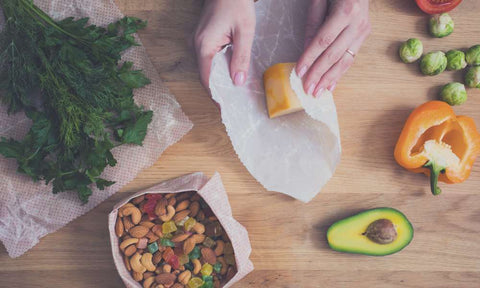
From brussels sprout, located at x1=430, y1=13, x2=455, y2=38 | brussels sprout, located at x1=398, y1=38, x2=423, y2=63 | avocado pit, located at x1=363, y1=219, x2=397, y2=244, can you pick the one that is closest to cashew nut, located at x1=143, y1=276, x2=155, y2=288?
avocado pit, located at x1=363, y1=219, x2=397, y2=244

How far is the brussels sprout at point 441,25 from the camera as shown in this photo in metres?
1.19

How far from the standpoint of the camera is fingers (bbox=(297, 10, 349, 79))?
105cm

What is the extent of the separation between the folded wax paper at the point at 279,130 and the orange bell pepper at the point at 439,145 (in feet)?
0.70

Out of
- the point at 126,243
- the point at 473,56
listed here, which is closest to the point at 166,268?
the point at 126,243

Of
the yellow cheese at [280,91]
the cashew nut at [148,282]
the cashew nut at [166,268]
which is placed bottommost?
the cashew nut at [148,282]

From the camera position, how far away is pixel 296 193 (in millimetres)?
1164

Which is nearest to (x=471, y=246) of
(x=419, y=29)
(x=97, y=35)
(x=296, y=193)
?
(x=296, y=193)

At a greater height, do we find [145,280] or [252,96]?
[252,96]

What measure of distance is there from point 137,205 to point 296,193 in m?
0.45

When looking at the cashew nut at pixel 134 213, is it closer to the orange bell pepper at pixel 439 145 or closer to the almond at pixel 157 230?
the almond at pixel 157 230

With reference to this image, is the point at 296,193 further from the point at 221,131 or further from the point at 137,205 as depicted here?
the point at 137,205

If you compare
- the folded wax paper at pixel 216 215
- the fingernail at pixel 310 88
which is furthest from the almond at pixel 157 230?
the fingernail at pixel 310 88

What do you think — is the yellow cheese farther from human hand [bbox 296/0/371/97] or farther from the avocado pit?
the avocado pit

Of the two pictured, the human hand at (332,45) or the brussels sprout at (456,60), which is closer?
the human hand at (332,45)
